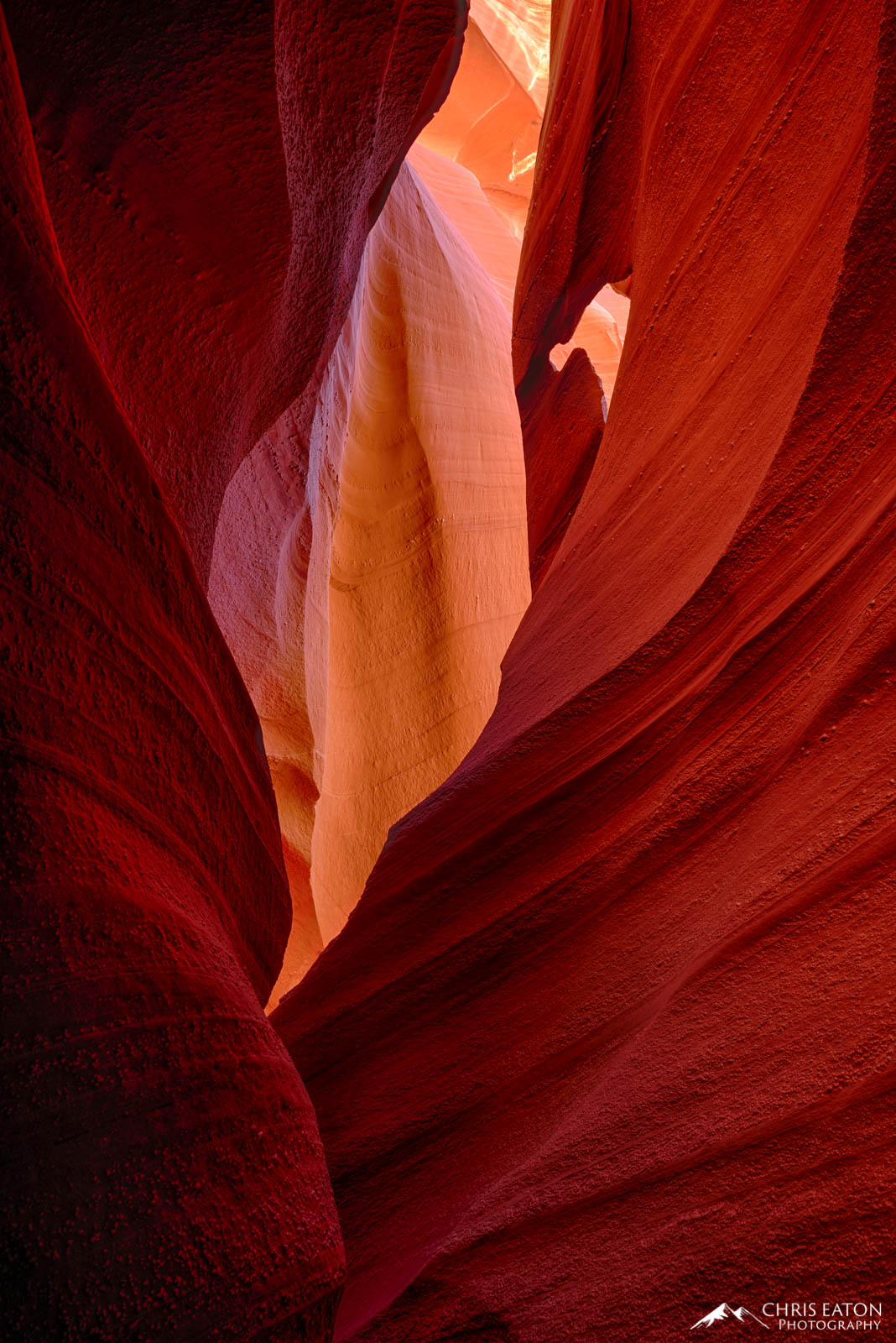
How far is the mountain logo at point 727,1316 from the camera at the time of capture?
899 mm

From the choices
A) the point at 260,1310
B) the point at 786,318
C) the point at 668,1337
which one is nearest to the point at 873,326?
the point at 786,318

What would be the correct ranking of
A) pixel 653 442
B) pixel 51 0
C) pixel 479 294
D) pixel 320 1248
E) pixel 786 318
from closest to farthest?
pixel 320 1248, pixel 51 0, pixel 786 318, pixel 653 442, pixel 479 294

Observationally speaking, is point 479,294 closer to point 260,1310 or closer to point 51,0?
point 51,0

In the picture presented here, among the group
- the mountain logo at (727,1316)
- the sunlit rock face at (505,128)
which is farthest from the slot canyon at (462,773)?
the sunlit rock face at (505,128)

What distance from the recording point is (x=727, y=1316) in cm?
92

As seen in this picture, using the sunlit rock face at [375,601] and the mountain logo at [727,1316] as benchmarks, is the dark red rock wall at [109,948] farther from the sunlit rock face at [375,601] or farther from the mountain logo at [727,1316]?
the sunlit rock face at [375,601]

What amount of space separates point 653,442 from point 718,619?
0.56 metres

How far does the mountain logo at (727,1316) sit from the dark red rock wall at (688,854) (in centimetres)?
1

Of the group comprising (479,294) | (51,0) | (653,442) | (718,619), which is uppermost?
(51,0)

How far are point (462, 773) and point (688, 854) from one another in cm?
62

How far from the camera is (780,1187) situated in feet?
3.08

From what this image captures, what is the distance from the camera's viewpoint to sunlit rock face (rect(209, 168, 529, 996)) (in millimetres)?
3887

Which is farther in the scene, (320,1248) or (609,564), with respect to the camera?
(609,564)

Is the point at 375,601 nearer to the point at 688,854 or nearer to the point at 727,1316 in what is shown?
the point at 688,854
